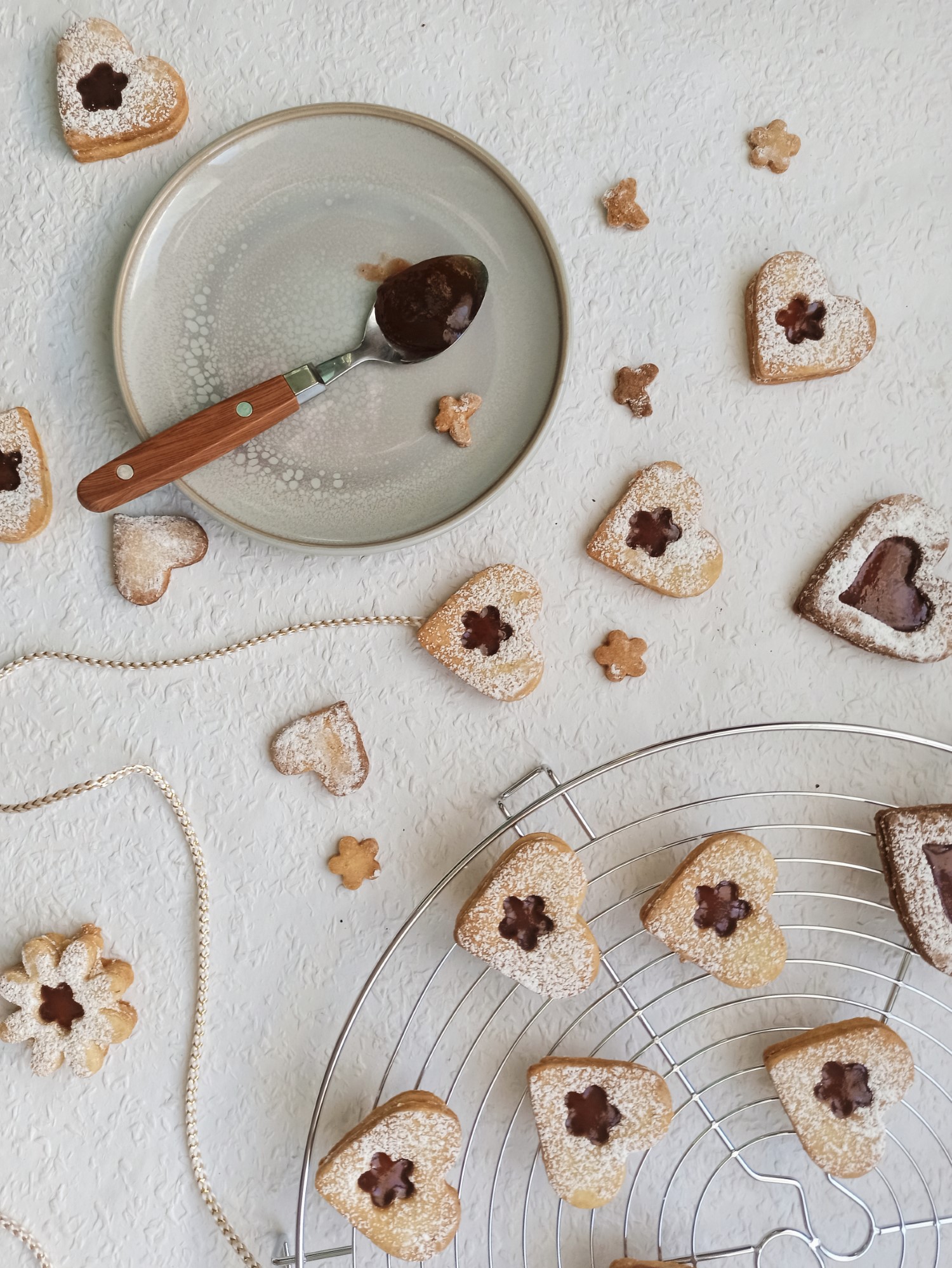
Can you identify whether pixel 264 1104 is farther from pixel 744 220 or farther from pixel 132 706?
pixel 744 220

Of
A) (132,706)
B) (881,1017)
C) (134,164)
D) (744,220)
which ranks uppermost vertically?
(744,220)

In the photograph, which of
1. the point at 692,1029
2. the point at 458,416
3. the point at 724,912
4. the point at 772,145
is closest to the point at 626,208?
the point at 772,145

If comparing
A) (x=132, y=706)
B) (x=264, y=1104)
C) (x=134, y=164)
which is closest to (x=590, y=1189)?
(x=264, y=1104)

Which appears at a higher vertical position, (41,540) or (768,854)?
(768,854)

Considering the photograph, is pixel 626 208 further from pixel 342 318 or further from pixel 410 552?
pixel 410 552

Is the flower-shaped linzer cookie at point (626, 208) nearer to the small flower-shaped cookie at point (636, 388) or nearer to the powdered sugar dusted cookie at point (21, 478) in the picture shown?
the small flower-shaped cookie at point (636, 388)

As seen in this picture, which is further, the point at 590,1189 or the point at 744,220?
the point at 744,220

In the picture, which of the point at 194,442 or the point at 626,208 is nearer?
the point at 194,442
